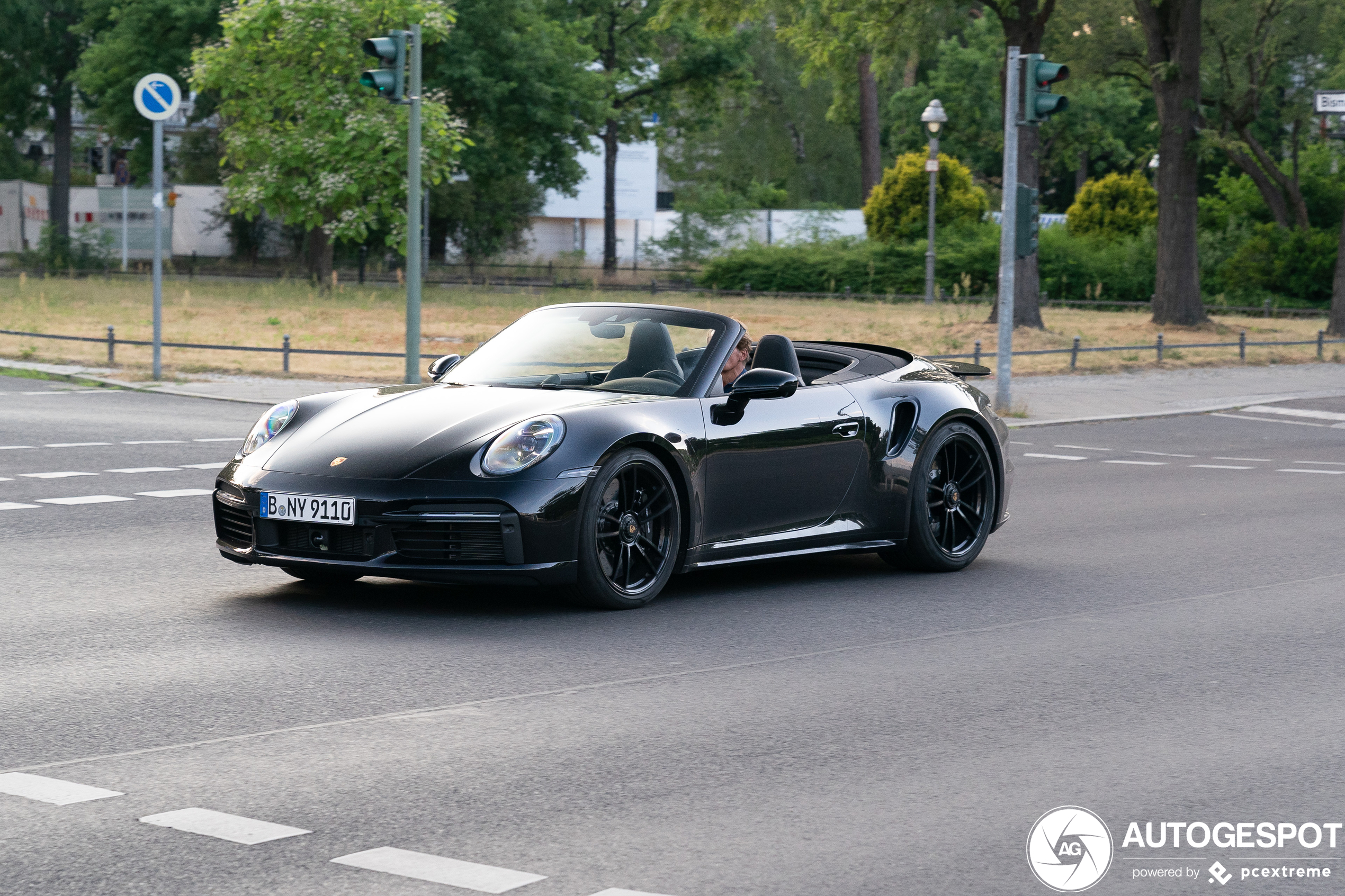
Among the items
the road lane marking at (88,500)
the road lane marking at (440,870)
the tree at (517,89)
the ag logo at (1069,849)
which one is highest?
the tree at (517,89)

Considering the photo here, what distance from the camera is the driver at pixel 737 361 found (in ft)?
27.6

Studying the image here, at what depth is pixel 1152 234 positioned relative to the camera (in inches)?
2045

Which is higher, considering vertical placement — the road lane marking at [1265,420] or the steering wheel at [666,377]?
the steering wheel at [666,377]

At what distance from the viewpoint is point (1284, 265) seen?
158ft

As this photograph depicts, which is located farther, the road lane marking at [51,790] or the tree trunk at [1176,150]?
the tree trunk at [1176,150]

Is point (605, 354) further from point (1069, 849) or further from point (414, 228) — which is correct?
point (414, 228)

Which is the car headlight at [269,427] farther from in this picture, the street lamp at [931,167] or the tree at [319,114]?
the street lamp at [931,167]

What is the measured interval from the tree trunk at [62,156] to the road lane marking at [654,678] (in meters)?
60.5

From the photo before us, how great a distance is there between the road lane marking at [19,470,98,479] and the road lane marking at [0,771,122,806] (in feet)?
27.2

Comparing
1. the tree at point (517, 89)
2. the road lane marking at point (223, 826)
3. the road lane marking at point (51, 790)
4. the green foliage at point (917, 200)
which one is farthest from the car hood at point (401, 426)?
the green foliage at point (917, 200)

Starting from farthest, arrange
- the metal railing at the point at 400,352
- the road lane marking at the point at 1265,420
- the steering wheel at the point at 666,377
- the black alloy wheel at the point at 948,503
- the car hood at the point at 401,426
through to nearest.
A: the metal railing at the point at 400,352 < the road lane marking at the point at 1265,420 < the black alloy wheel at the point at 948,503 < the steering wheel at the point at 666,377 < the car hood at the point at 401,426

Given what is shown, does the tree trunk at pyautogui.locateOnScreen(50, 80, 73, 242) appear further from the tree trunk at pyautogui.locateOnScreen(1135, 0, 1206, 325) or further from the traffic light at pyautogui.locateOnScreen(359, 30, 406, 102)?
the traffic light at pyautogui.locateOnScreen(359, 30, 406, 102)

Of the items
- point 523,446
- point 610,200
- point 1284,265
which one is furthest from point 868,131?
point 523,446

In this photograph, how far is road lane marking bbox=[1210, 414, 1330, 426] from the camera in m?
21.8
